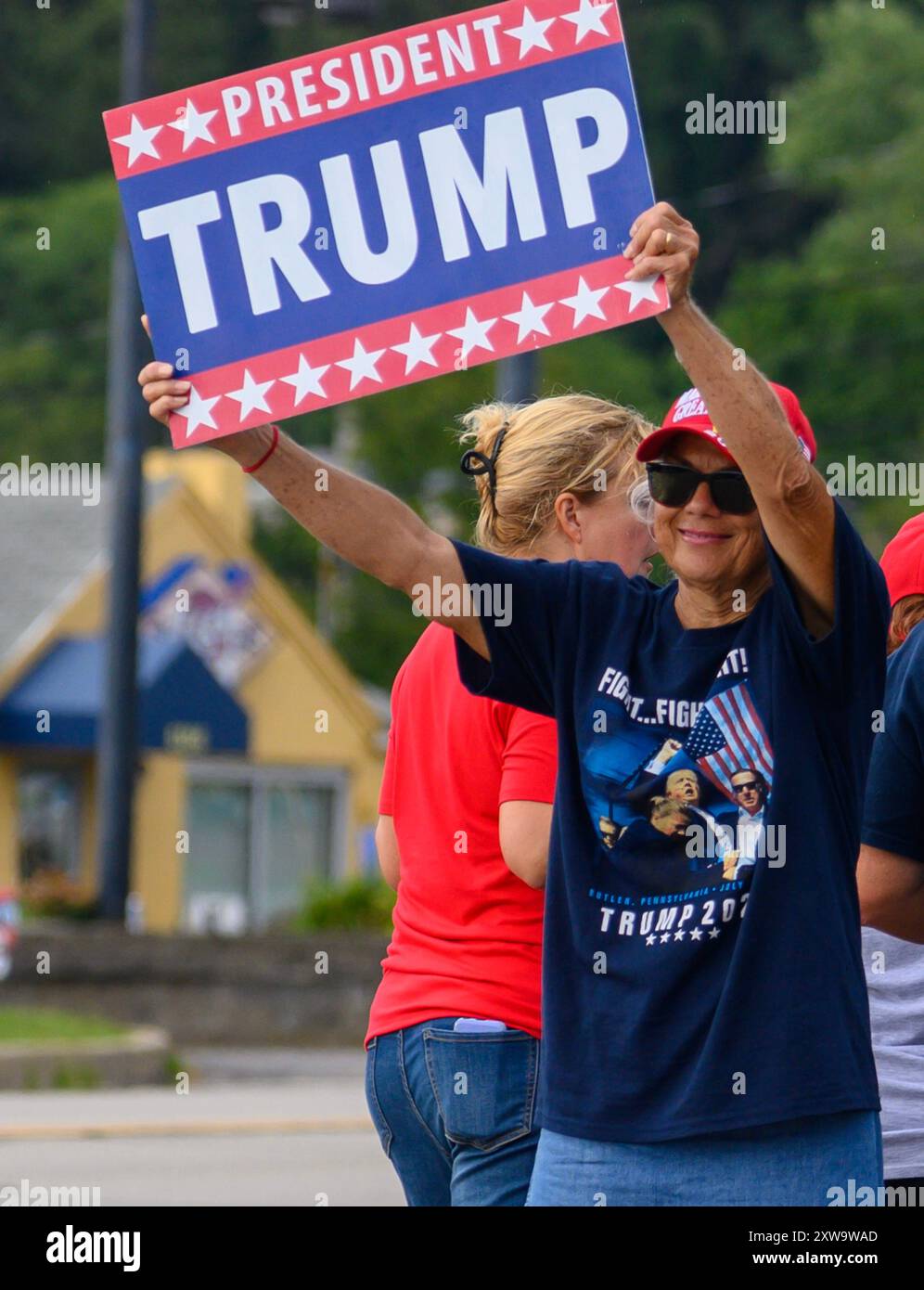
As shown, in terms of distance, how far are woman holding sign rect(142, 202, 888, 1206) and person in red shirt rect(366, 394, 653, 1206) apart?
29 centimetres

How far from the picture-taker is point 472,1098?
11.3 ft

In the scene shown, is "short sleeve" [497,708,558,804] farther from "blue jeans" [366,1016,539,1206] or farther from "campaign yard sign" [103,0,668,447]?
"campaign yard sign" [103,0,668,447]

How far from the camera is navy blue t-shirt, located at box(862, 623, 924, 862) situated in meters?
3.40

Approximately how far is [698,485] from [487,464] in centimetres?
67

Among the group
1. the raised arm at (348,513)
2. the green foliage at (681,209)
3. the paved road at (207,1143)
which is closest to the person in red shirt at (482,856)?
the raised arm at (348,513)

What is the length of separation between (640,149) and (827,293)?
149ft

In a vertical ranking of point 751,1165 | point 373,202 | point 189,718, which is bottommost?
point 751,1165

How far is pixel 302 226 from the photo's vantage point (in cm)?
340

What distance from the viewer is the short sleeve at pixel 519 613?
3.18 m

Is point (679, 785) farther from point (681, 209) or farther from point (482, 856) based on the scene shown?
point (681, 209)

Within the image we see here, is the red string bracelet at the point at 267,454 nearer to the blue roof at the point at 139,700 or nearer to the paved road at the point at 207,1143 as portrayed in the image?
the paved road at the point at 207,1143

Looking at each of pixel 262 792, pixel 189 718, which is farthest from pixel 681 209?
pixel 189 718
